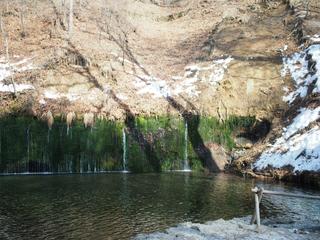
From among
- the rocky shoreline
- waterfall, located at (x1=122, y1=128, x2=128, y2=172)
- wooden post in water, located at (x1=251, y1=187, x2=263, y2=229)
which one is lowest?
the rocky shoreline

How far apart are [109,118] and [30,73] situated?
7.34m

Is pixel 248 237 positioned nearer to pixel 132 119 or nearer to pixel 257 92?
pixel 132 119

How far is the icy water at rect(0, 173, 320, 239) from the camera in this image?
13484 mm

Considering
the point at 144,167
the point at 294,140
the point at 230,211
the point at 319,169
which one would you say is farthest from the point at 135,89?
→ the point at 230,211

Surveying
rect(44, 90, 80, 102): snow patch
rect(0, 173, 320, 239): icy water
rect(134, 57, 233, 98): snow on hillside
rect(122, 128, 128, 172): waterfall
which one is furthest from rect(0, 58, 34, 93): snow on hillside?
rect(134, 57, 233, 98): snow on hillside

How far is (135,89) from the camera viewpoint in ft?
102

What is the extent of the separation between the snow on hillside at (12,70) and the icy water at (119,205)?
717cm

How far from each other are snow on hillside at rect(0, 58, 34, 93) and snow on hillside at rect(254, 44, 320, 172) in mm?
15888

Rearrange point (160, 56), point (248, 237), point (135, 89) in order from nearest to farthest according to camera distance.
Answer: point (248, 237), point (135, 89), point (160, 56)

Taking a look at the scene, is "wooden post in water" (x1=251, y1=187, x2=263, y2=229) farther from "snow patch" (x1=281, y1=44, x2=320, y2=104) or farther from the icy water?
"snow patch" (x1=281, y1=44, x2=320, y2=104)

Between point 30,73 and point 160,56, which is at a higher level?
point 160,56

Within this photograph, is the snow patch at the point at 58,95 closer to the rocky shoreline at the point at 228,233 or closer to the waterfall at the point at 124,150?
the waterfall at the point at 124,150

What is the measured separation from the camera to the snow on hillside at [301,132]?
22.3 meters

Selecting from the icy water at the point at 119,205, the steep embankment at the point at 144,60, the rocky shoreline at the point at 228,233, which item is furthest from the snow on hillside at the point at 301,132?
the rocky shoreline at the point at 228,233
